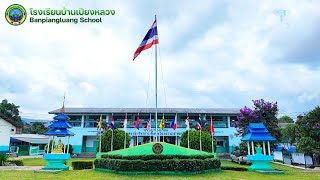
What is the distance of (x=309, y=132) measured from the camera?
18234 millimetres

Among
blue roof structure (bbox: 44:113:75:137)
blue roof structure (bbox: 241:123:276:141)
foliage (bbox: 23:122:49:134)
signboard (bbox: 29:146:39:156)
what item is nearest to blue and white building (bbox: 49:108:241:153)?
signboard (bbox: 29:146:39:156)

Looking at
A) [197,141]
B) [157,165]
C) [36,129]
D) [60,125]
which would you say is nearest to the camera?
[157,165]

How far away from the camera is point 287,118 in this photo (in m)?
53.5

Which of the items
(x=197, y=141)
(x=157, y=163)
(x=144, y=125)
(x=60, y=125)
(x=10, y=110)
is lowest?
(x=157, y=163)

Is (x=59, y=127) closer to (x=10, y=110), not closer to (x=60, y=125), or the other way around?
(x=60, y=125)

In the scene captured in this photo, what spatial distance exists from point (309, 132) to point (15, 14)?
22814 mm

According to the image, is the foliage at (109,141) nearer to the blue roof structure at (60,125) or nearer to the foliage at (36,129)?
the blue roof structure at (60,125)

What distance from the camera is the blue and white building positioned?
120 feet

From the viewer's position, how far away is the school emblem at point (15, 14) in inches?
614

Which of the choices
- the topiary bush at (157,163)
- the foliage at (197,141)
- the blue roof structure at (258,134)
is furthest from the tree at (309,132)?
the foliage at (197,141)

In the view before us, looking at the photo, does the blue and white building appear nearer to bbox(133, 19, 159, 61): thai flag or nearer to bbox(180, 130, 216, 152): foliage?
bbox(180, 130, 216, 152): foliage

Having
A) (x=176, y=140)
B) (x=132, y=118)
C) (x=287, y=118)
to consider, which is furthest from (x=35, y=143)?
(x=287, y=118)

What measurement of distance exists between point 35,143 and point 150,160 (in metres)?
31.6

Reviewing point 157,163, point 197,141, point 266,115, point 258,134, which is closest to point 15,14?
point 157,163
